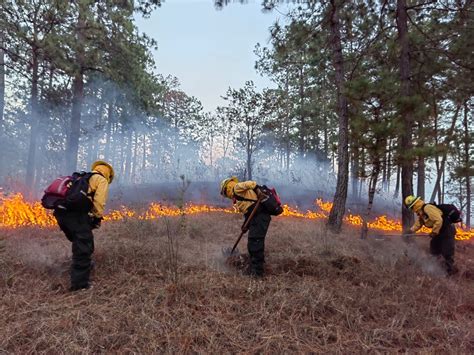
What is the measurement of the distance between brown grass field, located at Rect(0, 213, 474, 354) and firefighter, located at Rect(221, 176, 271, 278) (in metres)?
0.28

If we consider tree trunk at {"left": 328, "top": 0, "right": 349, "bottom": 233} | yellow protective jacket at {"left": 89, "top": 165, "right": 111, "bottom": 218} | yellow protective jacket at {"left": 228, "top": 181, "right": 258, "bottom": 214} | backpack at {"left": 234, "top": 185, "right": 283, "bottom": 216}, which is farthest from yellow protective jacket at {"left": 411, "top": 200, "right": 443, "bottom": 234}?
yellow protective jacket at {"left": 89, "top": 165, "right": 111, "bottom": 218}

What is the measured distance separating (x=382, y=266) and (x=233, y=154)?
36178 millimetres

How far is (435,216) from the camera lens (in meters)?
5.90

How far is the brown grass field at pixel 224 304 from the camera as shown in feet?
9.36

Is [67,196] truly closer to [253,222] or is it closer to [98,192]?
[98,192]

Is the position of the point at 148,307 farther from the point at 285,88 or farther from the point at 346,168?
the point at 285,88

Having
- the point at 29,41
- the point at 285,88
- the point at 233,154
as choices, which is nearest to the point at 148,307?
the point at 29,41

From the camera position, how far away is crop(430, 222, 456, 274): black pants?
5.95 metres

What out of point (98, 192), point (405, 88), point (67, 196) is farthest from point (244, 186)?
point (405, 88)

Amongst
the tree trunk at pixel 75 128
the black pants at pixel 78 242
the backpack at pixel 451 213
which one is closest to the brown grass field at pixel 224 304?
the black pants at pixel 78 242

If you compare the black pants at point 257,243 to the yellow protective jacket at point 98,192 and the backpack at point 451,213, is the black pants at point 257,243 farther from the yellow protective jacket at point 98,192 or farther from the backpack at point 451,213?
the backpack at point 451,213

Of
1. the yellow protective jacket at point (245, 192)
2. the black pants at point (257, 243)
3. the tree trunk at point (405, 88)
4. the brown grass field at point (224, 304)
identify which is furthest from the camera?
the tree trunk at point (405, 88)

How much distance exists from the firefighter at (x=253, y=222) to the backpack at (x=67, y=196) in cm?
220

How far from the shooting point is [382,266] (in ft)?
16.9
